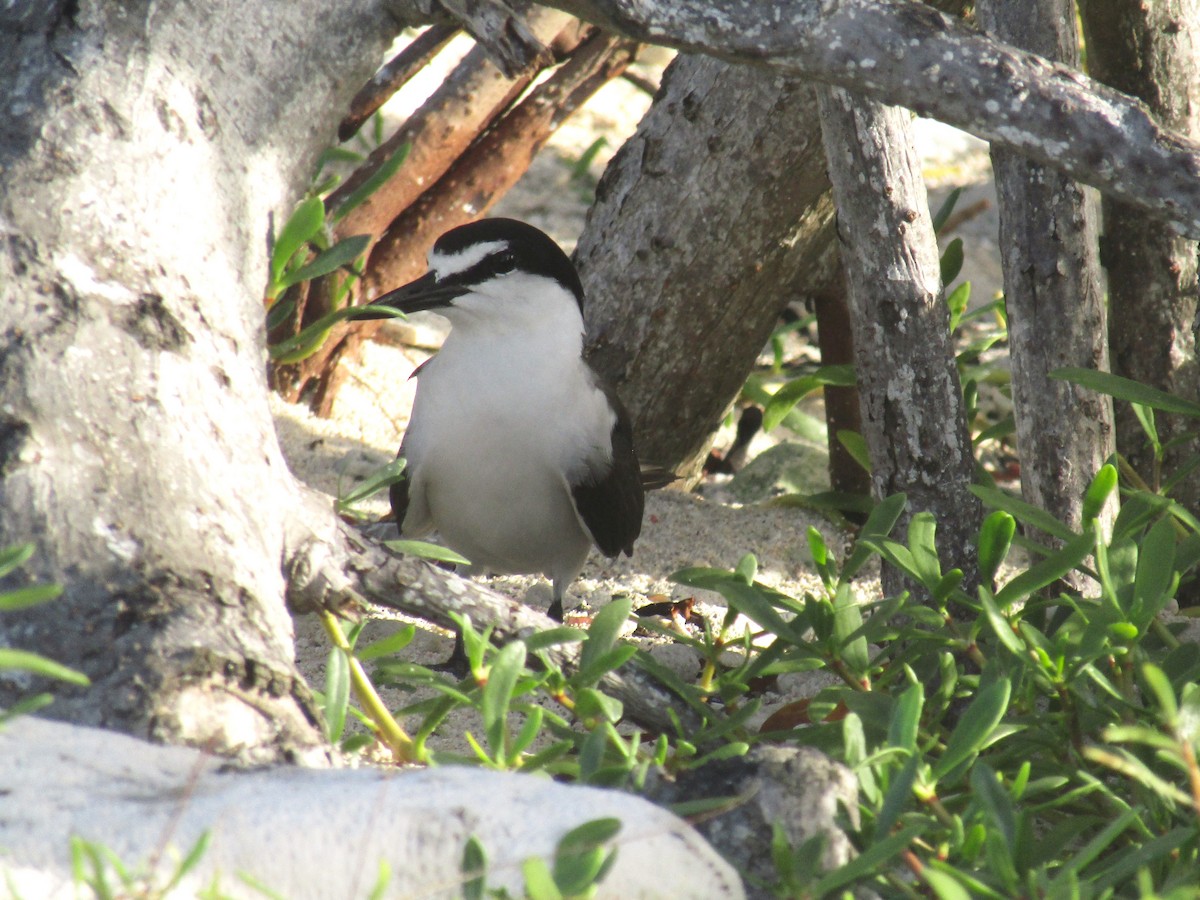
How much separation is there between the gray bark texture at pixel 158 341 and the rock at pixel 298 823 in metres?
0.12

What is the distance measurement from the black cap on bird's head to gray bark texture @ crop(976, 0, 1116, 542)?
1.17 m

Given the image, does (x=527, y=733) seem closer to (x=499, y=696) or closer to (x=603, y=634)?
(x=499, y=696)

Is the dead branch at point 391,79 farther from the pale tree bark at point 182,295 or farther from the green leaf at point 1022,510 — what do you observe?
the green leaf at point 1022,510

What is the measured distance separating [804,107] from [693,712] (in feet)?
Result: 5.55

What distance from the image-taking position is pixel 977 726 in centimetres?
152

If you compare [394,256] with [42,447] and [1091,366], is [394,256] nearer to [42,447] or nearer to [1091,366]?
[1091,366]

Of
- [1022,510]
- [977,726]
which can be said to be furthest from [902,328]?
[977,726]

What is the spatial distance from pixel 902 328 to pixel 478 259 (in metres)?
1.14

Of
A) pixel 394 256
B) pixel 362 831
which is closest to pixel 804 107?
pixel 394 256

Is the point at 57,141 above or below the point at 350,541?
above

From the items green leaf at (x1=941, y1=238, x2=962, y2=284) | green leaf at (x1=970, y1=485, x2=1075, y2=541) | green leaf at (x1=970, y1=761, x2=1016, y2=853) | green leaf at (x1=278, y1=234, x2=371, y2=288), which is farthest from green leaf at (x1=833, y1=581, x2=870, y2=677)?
green leaf at (x1=941, y1=238, x2=962, y2=284)

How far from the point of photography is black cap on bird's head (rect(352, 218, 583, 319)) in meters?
3.25

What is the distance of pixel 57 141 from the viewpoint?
1.87m

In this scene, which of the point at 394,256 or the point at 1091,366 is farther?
the point at 394,256
